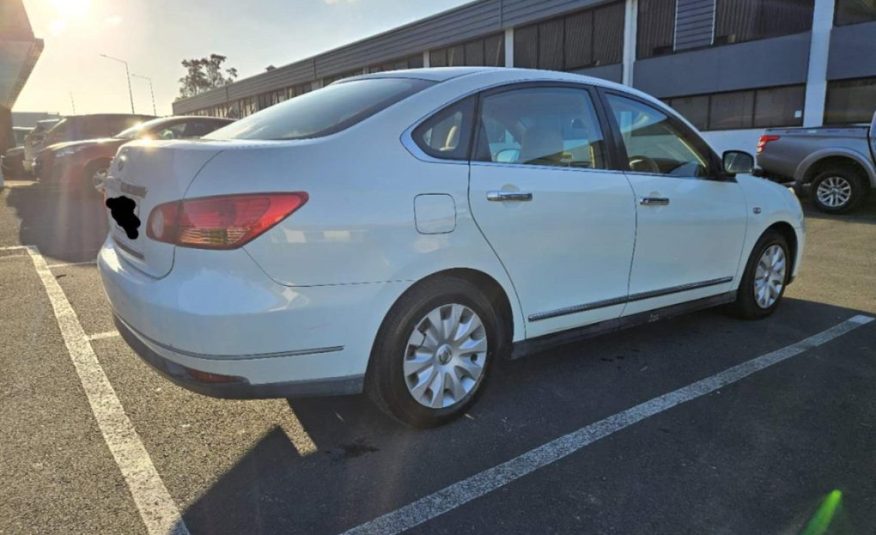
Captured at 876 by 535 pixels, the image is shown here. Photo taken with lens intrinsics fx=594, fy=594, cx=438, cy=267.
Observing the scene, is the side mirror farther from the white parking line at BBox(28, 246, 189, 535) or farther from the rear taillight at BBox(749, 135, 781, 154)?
the rear taillight at BBox(749, 135, 781, 154)

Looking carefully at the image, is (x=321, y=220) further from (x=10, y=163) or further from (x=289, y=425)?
(x=10, y=163)

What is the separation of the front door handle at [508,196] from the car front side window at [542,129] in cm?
17

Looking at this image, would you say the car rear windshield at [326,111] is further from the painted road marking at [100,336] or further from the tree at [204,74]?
the tree at [204,74]

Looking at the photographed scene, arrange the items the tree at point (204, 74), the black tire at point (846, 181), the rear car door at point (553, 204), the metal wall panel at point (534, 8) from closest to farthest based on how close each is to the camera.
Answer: the rear car door at point (553, 204), the black tire at point (846, 181), the metal wall panel at point (534, 8), the tree at point (204, 74)

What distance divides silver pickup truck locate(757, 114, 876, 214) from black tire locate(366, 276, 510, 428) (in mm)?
9153

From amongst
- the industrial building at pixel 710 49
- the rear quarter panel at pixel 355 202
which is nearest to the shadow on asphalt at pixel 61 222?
the rear quarter panel at pixel 355 202

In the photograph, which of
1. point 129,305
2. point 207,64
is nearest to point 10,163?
point 129,305

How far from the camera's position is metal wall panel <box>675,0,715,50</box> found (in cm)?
1731

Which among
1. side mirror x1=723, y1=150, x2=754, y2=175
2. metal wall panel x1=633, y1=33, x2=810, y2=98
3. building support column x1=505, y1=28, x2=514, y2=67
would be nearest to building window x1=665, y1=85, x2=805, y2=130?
metal wall panel x1=633, y1=33, x2=810, y2=98

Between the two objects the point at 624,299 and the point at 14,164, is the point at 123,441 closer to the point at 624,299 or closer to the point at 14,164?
the point at 624,299

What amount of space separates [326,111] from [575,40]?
20.5 meters

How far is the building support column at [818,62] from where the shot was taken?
14797 mm

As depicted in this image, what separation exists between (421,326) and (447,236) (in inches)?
16.8

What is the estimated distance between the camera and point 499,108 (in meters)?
3.02
